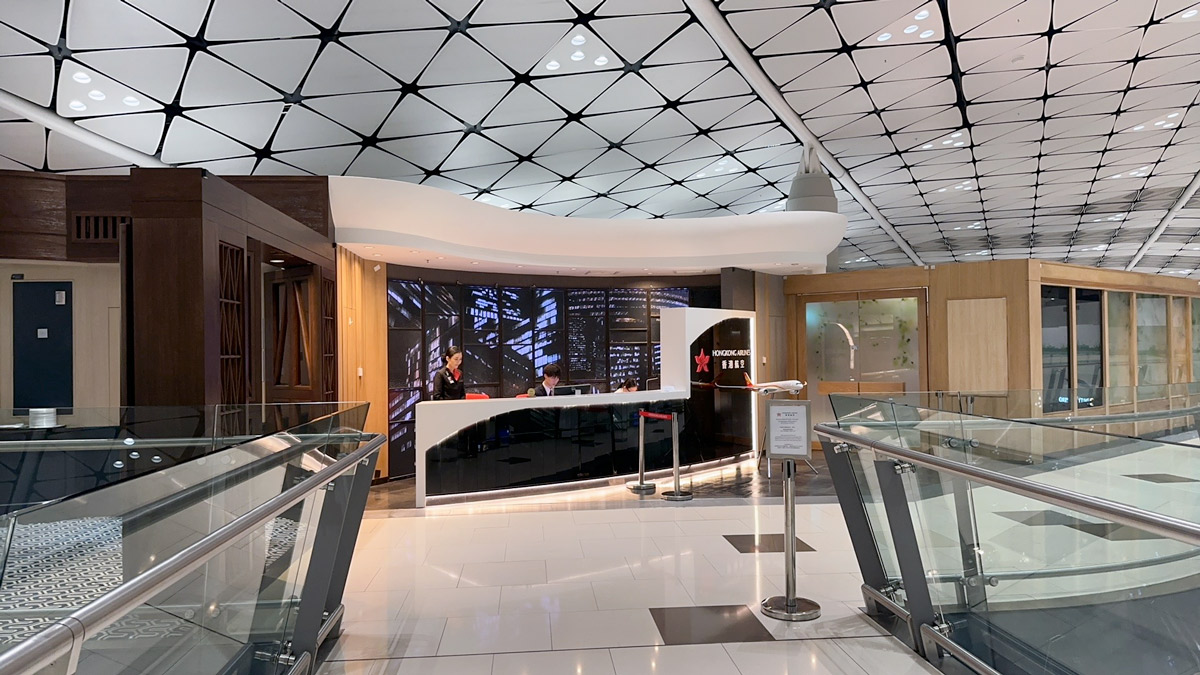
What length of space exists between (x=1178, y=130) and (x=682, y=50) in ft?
33.0

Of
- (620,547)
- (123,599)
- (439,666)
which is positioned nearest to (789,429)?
(620,547)

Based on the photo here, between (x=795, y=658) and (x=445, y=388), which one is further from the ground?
(x=445, y=388)

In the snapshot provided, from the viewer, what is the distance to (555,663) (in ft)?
10.8

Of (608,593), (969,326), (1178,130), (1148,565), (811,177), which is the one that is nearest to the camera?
(1148,565)

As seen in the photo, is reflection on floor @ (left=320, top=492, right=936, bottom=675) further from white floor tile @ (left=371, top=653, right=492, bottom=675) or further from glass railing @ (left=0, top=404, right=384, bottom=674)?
glass railing @ (left=0, top=404, right=384, bottom=674)

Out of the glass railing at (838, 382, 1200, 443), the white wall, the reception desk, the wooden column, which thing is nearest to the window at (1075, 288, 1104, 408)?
the glass railing at (838, 382, 1200, 443)

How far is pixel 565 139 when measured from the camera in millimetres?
10891

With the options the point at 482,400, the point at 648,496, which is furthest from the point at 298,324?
the point at 648,496

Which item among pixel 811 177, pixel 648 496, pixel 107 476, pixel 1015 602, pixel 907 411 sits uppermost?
pixel 811 177

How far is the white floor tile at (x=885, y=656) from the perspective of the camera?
10.3 feet

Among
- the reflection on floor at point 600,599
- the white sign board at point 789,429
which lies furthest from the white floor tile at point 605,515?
the white sign board at point 789,429

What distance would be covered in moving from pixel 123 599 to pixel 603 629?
8.83 ft

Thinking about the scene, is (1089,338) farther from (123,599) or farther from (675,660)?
(123,599)

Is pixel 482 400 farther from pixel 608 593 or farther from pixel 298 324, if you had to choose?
pixel 608 593
